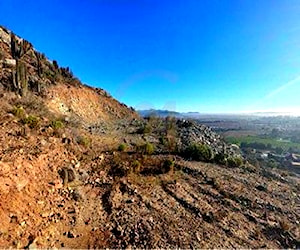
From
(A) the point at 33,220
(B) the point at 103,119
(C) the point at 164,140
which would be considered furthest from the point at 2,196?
(B) the point at 103,119

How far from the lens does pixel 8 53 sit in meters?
22.4

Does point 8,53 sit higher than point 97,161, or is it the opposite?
point 8,53

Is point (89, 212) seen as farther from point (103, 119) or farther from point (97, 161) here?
point (103, 119)

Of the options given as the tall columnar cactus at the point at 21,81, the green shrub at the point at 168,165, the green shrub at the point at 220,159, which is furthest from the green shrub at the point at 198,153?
the tall columnar cactus at the point at 21,81

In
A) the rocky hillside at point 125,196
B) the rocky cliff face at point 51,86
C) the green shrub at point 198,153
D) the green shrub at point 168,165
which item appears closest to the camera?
the rocky hillside at point 125,196

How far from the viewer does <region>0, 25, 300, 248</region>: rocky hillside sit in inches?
257

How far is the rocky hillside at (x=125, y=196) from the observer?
21.4ft

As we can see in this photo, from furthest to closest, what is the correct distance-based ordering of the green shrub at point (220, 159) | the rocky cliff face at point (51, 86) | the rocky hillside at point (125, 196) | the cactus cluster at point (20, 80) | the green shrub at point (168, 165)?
the rocky cliff face at point (51, 86)
the cactus cluster at point (20, 80)
the green shrub at point (220, 159)
the green shrub at point (168, 165)
the rocky hillside at point (125, 196)

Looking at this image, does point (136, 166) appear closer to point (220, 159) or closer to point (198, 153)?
point (198, 153)

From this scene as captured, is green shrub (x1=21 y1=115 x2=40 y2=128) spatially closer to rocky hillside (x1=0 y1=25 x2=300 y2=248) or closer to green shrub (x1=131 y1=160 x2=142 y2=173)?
rocky hillside (x1=0 y1=25 x2=300 y2=248)

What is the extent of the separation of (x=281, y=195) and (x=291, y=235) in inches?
134

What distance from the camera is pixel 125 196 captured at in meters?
8.62

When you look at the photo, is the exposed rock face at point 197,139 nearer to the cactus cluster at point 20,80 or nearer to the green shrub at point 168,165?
the green shrub at point 168,165

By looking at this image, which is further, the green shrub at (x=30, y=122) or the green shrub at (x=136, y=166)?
the green shrub at (x=30, y=122)
